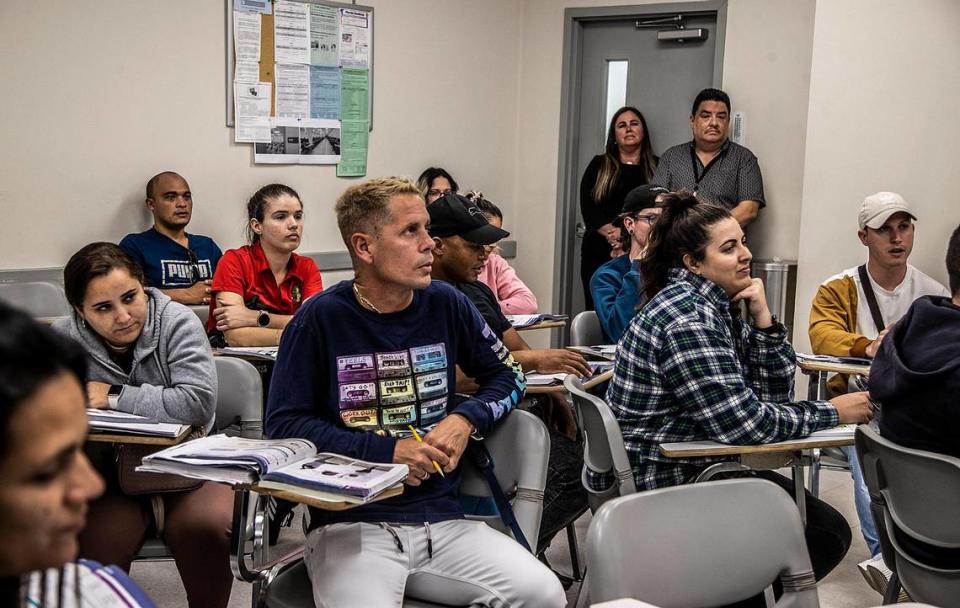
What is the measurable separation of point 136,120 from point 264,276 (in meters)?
1.43

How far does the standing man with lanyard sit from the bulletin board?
1837 millimetres

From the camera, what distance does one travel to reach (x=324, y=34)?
18.6 ft

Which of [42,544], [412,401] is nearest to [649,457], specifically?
[412,401]

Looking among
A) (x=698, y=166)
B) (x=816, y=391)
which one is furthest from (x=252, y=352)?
(x=698, y=166)

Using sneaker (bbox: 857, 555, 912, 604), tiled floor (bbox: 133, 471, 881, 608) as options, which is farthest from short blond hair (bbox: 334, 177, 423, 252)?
sneaker (bbox: 857, 555, 912, 604)

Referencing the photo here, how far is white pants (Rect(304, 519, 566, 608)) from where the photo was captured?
2000mm

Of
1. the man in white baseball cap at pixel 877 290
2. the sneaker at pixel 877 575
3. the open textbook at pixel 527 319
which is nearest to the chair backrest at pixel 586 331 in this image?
the open textbook at pixel 527 319

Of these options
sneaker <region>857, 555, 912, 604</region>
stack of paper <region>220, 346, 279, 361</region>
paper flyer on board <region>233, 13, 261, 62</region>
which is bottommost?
sneaker <region>857, 555, 912, 604</region>

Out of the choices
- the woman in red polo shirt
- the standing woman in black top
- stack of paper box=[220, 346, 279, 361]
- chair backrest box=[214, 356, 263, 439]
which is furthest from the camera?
the standing woman in black top

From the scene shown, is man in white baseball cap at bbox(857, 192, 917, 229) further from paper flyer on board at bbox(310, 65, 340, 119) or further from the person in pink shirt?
paper flyer on board at bbox(310, 65, 340, 119)

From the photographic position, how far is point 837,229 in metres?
5.10

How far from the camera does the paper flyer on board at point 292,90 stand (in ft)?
17.9

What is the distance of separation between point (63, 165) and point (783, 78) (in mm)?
3913

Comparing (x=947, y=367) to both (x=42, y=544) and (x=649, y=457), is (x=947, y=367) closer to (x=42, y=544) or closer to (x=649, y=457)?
(x=649, y=457)
